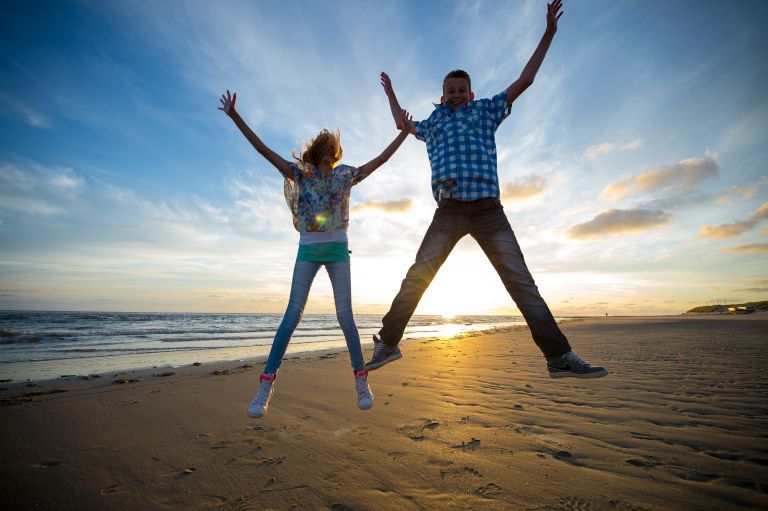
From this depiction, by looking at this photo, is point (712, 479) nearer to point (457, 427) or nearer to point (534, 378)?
point (457, 427)

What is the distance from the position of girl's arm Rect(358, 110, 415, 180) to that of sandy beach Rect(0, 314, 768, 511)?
2.72 metres

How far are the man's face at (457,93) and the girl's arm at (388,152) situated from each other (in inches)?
17.6

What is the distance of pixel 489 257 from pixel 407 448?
6.30ft

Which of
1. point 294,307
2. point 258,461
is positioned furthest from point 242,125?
point 258,461

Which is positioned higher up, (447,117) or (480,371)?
(447,117)

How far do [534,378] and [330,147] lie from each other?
A: 5.34 m

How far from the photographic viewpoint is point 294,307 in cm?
316

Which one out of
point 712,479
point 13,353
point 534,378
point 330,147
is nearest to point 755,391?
point 534,378

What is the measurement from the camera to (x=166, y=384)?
22.7ft

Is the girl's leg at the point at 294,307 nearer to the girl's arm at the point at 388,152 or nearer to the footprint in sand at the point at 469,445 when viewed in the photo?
the girl's arm at the point at 388,152

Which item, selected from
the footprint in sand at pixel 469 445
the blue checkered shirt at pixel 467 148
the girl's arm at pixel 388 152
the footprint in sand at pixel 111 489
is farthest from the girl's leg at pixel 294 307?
the footprint in sand at pixel 469 445

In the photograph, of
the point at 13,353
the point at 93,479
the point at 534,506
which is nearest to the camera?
the point at 534,506

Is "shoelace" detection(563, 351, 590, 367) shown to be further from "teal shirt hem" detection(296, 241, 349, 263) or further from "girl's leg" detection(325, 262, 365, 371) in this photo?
"teal shirt hem" detection(296, 241, 349, 263)

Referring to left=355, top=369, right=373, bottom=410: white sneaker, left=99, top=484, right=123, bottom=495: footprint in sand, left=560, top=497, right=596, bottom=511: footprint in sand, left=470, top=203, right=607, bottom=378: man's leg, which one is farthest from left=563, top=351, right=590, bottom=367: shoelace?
left=99, top=484, right=123, bottom=495: footprint in sand
